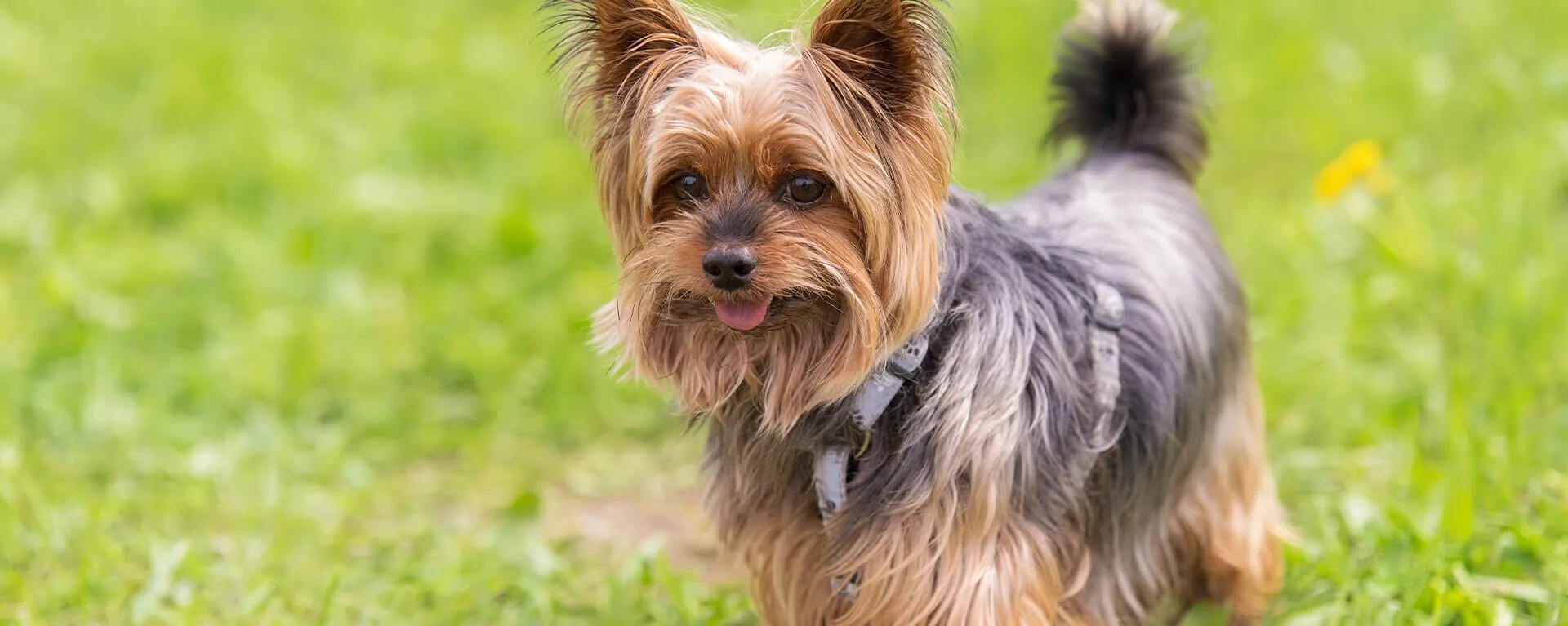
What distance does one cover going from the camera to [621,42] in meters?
2.98

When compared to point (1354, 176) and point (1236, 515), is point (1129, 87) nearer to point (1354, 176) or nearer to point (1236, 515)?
point (1236, 515)

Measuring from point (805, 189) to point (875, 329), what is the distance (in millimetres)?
314

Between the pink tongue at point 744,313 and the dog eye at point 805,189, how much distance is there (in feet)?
0.72

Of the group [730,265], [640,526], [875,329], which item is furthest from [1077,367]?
[640,526]

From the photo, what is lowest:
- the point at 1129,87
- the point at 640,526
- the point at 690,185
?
the point at 640,526

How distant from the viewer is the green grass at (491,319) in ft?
13.4

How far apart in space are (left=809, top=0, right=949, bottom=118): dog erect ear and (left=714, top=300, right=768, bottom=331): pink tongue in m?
0.46

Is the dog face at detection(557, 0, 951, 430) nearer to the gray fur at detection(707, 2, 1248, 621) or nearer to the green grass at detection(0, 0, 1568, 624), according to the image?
the gray fur at detection(707, 2, 1248, 621)

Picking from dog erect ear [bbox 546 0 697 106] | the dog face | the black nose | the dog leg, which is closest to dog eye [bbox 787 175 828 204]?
the dog face

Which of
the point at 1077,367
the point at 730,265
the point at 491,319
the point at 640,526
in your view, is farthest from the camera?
the point at 491,319

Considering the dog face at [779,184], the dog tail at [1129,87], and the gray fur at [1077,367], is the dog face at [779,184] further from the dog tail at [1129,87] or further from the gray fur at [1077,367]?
the dog tail at [1129,87]

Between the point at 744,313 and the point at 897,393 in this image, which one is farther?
the point at 897,393

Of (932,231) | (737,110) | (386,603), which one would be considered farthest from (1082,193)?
(386,603)

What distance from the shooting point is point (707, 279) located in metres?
2.78
